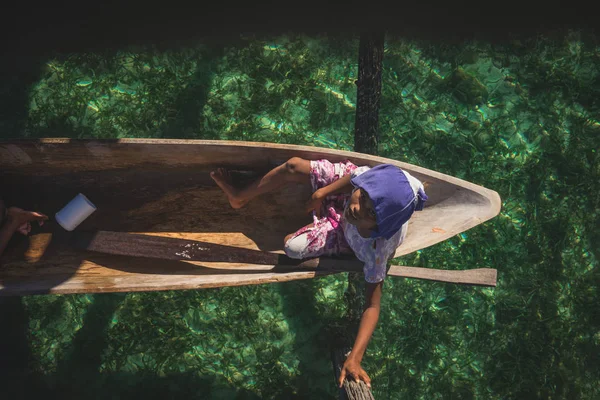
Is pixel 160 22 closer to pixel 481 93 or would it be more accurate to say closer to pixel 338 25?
pixel 338 25

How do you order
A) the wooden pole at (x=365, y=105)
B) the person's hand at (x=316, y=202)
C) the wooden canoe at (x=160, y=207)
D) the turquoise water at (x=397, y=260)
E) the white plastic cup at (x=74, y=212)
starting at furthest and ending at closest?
the turquoise water at (x=397, y=260)
the wooden pole at (x=365, y=105)
the white plastic cup at (x=74, y=212)
the person's hand at (x=316, y=202)
the wooden canoe at (x=160, y=207)

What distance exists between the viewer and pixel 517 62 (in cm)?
504

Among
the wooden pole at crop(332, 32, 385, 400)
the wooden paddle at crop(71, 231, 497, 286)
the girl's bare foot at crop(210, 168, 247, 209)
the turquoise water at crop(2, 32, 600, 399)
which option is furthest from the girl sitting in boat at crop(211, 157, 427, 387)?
the turquoise water at crop(2, 32, 600, 399)

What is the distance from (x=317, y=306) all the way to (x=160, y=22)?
324 centimetres

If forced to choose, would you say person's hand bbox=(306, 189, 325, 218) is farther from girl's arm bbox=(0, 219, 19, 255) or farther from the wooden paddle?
girl's arm bbox=(0, 219, 19, 255)

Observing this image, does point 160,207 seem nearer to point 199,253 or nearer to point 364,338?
point 199,253

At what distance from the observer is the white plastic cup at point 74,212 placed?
3.61 meters

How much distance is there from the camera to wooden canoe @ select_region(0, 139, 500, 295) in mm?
3213

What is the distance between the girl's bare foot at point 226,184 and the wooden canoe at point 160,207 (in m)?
0.06

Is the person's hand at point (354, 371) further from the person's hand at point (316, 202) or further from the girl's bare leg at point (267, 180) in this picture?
the girl's bare leg at point (267, 180)

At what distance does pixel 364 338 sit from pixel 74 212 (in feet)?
7.34

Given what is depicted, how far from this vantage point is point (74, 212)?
3.62 m

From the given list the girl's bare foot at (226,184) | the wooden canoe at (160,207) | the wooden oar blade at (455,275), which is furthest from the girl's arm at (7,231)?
the wooden oar blade at (455,275)

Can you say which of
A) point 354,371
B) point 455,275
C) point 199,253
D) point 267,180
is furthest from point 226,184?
→ point 455,275
